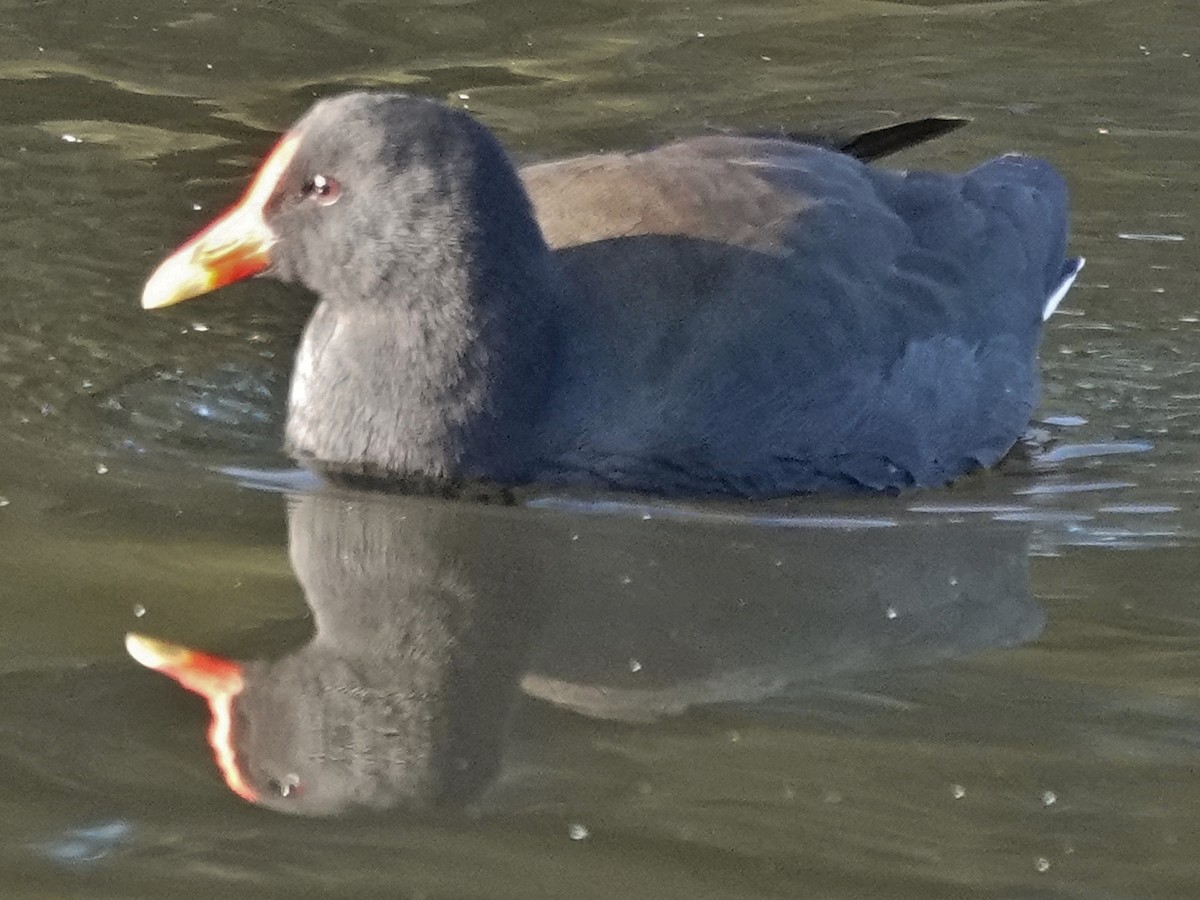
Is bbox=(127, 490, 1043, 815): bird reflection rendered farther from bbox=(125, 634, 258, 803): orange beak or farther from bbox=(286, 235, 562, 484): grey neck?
→ bbox=(286, 235, 562, 484): grey neck

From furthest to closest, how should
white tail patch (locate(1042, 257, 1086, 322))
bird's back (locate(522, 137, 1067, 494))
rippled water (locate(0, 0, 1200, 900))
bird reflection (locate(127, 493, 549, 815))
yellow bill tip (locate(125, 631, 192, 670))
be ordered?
white tail patch (locate(1042, 257, 1086, 322)) → bird's back (locate(522, 137, 1067, 494)) → yellow bill tip (locate(125, 631, 192, 670)) → bird reflection (locate(127, 493, 549, 815)) → rippled water (locate(0, 0, 1200, 900))

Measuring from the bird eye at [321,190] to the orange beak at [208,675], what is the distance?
4.47 ft

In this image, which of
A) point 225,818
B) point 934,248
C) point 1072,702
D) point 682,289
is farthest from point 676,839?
point 934,248

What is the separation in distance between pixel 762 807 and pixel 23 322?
2.78 meters

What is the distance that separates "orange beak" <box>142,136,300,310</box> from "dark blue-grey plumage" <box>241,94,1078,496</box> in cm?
4

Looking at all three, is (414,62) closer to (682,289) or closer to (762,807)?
(682,289)

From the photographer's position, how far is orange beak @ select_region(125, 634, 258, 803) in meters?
3.33

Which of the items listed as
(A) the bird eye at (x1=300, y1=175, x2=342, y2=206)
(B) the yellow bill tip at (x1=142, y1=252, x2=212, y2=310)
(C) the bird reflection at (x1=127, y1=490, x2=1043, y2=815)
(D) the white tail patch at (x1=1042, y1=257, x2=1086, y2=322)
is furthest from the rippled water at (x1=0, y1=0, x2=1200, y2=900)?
(A) the bird eye at (x1=300, y1=175, x2=342, y2=206)

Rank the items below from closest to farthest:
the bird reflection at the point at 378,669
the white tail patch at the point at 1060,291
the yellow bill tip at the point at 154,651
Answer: the bird reflection at the point at 378,669 < the yellow bill tip at the point at 154,651 < the white tail patch at the point at 1060,291

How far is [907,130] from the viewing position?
5652 mm

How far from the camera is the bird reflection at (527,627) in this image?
3330 mm

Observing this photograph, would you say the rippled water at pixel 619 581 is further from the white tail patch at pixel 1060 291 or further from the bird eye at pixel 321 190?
the bird eye at pixel 321 190

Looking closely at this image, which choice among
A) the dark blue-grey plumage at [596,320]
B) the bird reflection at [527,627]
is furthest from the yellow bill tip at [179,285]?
the bird reflection at [527,627]

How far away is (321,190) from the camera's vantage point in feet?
15.6
